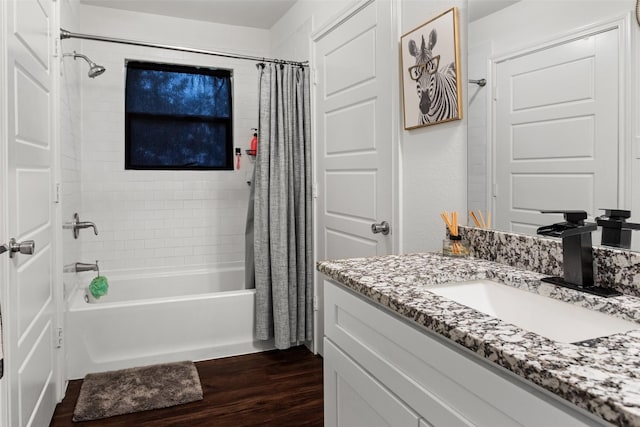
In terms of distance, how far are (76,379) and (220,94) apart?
2.57 metres

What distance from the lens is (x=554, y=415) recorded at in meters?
0.70

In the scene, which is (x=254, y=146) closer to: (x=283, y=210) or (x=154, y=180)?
(x=154, y=180)

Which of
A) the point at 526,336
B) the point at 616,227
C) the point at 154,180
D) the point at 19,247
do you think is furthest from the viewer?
the point at 154,180

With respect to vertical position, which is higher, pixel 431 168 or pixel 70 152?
pixel 70 152

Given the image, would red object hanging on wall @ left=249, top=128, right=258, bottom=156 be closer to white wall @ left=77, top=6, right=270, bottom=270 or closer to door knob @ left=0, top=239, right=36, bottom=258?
white wall @ left=77, top=6, right=270, bottom=270

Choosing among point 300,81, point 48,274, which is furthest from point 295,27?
point 48,274

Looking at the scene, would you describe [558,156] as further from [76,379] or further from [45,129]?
[76,379]

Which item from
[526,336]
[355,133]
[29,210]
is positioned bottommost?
[526,336]

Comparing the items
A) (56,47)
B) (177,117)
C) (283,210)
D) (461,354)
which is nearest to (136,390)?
(283,210)

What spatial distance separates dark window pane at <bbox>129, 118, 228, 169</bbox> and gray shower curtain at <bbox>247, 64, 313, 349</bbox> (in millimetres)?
1181

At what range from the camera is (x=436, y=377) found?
0.98m

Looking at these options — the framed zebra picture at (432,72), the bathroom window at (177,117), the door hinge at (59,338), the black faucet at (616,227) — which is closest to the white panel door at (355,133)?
the framed zebra picture at (432,72)

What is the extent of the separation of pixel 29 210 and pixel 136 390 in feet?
4.02

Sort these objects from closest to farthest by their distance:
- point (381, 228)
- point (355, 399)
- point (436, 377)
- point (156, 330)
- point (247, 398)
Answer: point (436, 377)
point (355, 399)
point (381, 228)
point (247, 398)
point (156, 330)
